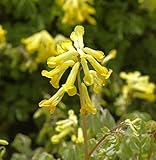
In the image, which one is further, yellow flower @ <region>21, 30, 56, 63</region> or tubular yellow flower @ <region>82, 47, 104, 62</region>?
yellow flower @ <region>21, 30, 56, 63</region>

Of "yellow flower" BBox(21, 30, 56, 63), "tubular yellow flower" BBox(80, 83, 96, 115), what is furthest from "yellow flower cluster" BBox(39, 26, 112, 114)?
"yellow flower" BBox(21, 30, 56, 63)

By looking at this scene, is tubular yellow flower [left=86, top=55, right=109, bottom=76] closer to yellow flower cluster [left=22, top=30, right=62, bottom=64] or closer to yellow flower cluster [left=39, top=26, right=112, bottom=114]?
yellow flower cluster [left=39, top=26, right=112, bottom=114]

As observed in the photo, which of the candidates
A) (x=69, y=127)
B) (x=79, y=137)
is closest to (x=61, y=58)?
(x=79, y=137)

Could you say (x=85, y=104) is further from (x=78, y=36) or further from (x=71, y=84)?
(x=78, y=36)

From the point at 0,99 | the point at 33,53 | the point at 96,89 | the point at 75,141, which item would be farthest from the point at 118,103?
the point at 96,89

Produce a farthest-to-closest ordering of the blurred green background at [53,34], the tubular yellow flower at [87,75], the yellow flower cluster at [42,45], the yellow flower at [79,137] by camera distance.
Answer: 1. the blurred green background at [53,34]
2. the yellow flower cluster at [42,45]
3. the yellow flower at [79,137]
4. the tubular yellow flower at [87,75]

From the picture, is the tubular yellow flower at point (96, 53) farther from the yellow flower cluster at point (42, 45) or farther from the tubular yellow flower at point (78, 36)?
the yellow flower cluster at point (42, 45)

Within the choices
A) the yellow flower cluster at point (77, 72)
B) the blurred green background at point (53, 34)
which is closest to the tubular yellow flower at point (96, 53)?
the yellow flower cluster at point (77, 72)

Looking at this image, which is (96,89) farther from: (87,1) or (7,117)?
(7,117)
